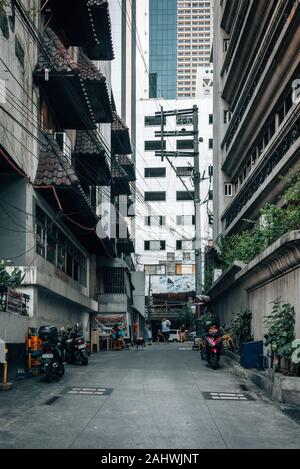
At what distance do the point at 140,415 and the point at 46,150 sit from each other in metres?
12.5

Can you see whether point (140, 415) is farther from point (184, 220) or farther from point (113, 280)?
point (184, 220)

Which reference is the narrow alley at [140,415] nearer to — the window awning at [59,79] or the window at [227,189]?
the window awning at [59,79]

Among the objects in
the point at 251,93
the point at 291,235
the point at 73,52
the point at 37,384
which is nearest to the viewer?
the point at 291,235

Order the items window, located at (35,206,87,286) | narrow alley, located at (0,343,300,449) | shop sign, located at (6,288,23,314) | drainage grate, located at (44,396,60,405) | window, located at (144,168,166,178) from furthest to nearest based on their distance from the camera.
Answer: window, located at (144,168,166,178)
window, located at (35,206,87,286)
shop sign, located at (6,288,23,314)
drainage grate, located at (44,396,60,405)
narrow alley, located at (0,343,300,449)

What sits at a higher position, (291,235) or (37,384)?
A: (291,235)

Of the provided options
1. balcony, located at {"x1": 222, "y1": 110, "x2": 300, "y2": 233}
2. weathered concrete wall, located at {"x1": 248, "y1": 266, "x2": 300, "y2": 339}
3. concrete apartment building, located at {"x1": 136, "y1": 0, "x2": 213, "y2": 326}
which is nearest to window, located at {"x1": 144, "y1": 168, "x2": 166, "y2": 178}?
concrete apartment building, located at {"x1": 136, "y1": 0, "x2": 213, "y2": 326}

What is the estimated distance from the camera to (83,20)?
933 inches

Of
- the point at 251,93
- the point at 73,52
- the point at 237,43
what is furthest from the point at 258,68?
the point at 73,52

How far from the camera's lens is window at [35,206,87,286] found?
70.4 feet

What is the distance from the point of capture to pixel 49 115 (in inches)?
891

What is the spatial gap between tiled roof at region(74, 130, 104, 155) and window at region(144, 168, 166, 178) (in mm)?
53581

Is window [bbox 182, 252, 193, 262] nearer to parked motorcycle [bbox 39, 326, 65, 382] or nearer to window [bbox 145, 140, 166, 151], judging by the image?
window [bbox 145, 140, 166, 151]
